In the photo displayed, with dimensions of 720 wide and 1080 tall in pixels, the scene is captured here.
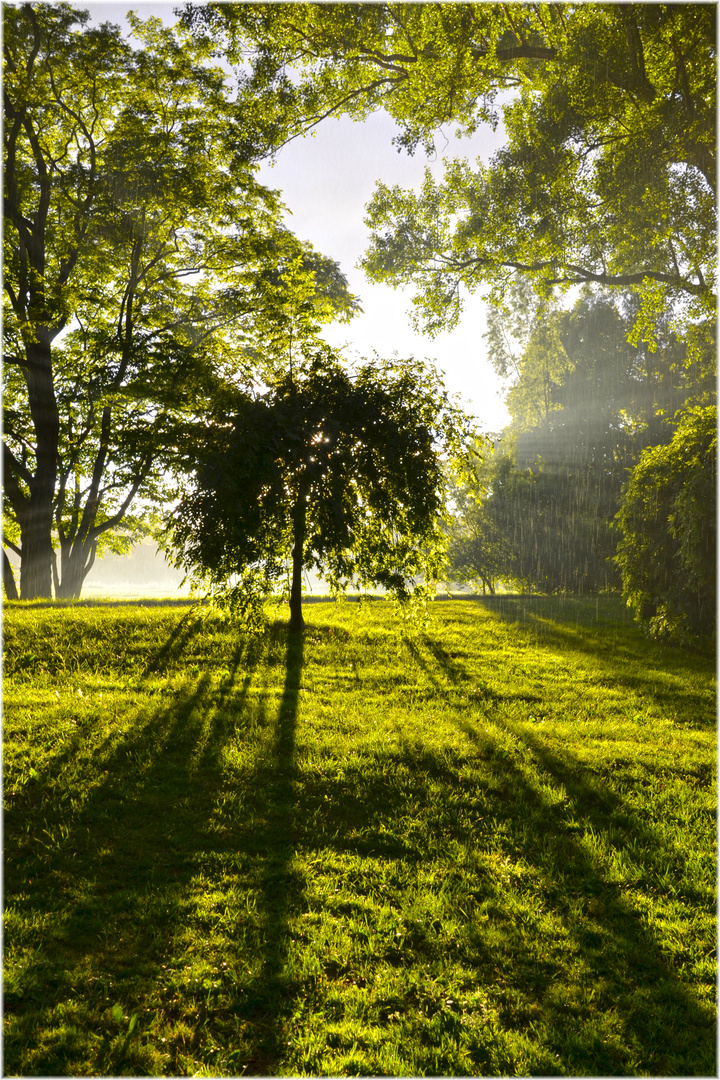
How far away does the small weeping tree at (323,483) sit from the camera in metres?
8.87

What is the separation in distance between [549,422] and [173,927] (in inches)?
1559

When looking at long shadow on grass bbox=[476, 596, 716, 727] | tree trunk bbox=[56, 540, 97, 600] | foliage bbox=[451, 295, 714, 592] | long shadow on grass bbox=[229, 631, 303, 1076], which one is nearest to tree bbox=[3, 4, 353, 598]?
tree trunk bbox=[56, 540, 97, 600]

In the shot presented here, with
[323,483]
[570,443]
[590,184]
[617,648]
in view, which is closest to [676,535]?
[617,648]

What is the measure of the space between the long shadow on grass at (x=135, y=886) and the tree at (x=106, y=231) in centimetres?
651

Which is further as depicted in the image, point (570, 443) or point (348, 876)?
point (570, 443)

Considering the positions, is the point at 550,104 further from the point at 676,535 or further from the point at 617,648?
the point at 617,648

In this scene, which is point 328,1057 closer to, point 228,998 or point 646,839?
point 228,998

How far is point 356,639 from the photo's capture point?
430 inches

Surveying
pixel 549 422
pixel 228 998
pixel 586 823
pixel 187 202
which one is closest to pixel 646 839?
pixel 586 823

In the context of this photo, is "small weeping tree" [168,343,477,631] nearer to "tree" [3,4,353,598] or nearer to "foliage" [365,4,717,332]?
"tree" [3,4,353,598]

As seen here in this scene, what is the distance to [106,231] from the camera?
1566 cm

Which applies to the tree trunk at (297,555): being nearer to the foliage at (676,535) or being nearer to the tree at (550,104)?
A: the foliage at (676,535)

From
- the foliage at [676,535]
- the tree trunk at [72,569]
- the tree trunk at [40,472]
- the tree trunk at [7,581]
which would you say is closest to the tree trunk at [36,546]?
the tree trunk at [40,472]

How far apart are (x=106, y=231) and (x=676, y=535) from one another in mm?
16643
